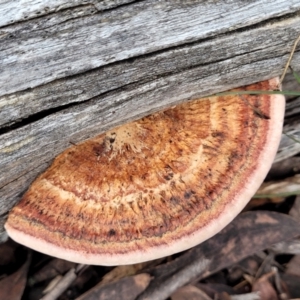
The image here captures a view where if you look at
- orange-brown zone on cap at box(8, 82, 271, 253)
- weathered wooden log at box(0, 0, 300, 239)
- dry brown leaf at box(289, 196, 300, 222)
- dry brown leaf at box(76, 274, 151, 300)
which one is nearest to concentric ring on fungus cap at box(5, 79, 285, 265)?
orange-brown zone on cap at box(8, 82, 271, 253)

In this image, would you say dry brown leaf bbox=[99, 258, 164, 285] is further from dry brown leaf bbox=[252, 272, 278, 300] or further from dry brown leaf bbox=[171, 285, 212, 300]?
dry brown leaf bbox=[252, 272, 278, 300]

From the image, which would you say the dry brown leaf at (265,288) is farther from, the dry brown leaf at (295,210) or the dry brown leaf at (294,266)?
the dry brown leaf at (295,210)

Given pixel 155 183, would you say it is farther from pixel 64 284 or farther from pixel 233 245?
pixel 64 284

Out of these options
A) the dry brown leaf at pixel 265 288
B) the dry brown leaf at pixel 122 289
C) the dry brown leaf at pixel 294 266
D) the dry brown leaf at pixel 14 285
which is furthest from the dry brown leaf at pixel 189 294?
the dry brown leaf at pixel 14 285

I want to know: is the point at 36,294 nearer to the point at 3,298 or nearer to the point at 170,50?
the point at 3,298

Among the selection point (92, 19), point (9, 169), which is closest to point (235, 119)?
point (92, 19)

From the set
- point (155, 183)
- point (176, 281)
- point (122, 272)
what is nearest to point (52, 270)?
point (122, 272)
